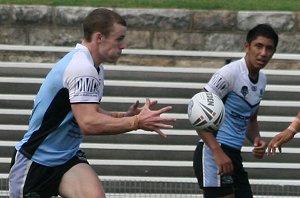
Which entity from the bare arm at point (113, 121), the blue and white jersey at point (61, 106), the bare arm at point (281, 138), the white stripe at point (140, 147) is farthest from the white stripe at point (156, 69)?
the bare arm at point (113, 121)

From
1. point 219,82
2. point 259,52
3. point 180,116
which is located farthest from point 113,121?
point 180,116

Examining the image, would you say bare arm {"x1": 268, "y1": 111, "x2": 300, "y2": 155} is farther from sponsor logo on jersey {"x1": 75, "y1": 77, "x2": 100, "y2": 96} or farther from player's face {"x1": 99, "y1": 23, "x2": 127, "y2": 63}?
sponsor logo on jersey {"x1": 75, "y1": 77, "x2": 100, "y2": 96}

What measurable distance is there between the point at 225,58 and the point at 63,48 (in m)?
1.84

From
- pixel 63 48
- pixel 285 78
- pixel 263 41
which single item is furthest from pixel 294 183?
pixel 263 41

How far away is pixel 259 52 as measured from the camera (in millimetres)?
8266

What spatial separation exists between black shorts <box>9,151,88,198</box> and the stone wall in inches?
212

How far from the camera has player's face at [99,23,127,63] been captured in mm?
6852

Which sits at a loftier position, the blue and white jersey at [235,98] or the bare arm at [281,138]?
the blue and white jersey at [235,98]

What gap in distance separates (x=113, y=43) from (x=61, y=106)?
512mm

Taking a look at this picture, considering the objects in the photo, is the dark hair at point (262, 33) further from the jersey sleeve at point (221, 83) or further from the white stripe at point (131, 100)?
the white stripe at point (131, 100)

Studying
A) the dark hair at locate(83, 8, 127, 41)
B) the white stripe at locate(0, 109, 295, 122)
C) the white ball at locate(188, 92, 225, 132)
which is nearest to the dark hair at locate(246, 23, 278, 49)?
the white ball at locate(188, 92, 225, 132)

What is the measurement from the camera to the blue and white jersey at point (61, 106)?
21.8ft

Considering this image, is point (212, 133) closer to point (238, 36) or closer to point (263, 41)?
point (263, 41)

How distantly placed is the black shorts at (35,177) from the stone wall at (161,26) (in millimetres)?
A: 5385
